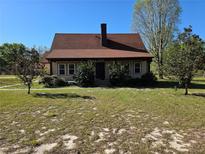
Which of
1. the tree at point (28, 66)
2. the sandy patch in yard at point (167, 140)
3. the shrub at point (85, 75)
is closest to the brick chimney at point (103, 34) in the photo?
the shrub at point (85, 75)

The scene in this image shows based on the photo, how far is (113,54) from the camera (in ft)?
70.6

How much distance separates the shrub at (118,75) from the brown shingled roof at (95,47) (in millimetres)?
1684

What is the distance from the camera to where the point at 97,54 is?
70.1ft

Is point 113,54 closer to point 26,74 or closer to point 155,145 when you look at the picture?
point 26,74

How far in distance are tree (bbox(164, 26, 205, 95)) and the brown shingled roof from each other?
297 inches

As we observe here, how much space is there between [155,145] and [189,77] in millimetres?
9641

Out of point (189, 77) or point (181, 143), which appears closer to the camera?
point (181, 143)

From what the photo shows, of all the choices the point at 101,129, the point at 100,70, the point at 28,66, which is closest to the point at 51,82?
the point at 28,66

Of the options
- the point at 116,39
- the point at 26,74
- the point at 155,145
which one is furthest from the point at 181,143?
the point at 116,39

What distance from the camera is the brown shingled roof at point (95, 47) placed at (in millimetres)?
21125

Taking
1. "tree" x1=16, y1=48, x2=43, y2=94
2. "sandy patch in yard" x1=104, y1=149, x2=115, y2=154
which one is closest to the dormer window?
"tree" x1=16, y1=48, x2=43, y2=94

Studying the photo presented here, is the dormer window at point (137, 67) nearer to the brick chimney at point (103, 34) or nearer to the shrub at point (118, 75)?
the shrub at point (118, 75)

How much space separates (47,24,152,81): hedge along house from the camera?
68.2ft

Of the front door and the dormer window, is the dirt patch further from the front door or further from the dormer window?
the dormer window
